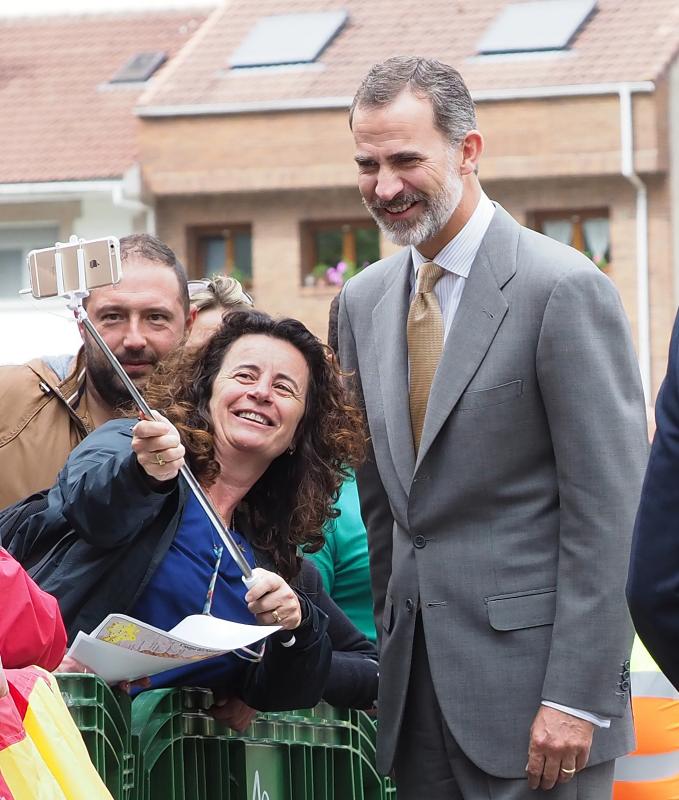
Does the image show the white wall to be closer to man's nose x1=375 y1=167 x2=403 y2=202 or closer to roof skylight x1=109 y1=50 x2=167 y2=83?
roof skylight x1=109 y1=50 x2=167 y2=83

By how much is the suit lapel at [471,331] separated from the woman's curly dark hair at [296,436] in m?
0.58

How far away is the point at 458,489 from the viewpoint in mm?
4199

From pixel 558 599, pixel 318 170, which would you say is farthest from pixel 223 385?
pixel 318 170

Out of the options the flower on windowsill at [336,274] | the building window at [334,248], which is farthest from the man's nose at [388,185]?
the building window at [334,248]

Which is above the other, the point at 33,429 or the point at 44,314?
the point at 33,429

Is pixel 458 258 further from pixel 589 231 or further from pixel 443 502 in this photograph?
pixel 589 231

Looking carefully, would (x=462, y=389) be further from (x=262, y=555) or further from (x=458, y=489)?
(x=262, y=555)

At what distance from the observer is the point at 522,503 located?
418 cm

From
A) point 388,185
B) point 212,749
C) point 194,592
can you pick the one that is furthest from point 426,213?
point 212,749

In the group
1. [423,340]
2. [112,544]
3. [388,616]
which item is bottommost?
[388,616]

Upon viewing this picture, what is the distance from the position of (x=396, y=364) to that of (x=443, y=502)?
0.39 metres

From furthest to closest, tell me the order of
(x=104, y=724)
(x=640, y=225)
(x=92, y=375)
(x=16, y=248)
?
(x=16, y=248) < (x=640, y=225) < (x=92, y=375) < (x=104, y=724)

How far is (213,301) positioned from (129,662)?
6.85ft

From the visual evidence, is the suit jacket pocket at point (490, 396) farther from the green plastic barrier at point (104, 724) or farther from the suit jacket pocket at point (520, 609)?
the green plastic barrier at point (104, 724)
